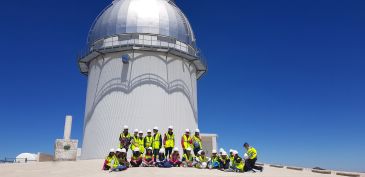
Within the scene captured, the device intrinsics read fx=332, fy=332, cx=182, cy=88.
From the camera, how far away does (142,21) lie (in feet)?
64.9

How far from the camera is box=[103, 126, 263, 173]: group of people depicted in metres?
11.1

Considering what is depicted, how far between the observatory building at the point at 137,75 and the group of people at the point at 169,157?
5918 millimetres

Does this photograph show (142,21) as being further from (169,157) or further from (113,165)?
(113,165)

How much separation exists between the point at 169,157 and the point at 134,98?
23.5ft

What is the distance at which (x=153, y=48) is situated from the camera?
19188mm

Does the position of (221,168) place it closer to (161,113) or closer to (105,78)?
(161,113)

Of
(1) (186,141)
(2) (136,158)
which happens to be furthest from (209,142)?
(2) (136,158)

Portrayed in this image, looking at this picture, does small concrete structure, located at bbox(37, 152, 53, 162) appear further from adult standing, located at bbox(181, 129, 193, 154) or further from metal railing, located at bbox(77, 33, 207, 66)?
adult standing, located at bbox(181, 129, 193, 154)

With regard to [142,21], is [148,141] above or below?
below

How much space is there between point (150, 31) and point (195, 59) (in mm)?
3356

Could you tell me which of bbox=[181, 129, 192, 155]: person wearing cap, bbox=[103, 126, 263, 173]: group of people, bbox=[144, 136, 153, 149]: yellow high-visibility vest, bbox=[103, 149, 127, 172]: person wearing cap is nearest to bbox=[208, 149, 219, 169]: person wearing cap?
bbox=[103, 126, 263, 173]: group of people

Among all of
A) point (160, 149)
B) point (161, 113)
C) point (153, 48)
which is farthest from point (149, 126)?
point (160, 149)

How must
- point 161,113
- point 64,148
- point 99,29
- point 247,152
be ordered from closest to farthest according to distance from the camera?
point 247,152 → point 64,148 → point 161,113 → point 99,29

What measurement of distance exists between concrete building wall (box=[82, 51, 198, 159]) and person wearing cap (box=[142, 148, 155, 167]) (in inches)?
257
